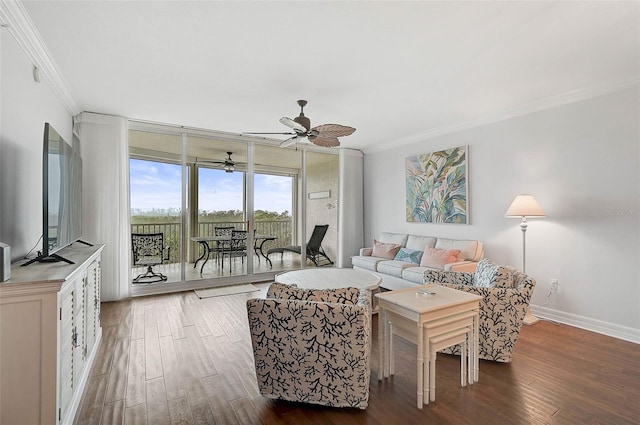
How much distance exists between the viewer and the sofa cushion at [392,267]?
456 centimetres

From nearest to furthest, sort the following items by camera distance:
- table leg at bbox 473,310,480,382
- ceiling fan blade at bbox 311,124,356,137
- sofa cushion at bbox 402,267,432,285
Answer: table leg at bbox 473,310,480,382, ceiling fan blade at bbox 311,124,356,137, sofa cushion at bbox 402,267,432,285

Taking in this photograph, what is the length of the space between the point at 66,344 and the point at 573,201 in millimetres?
4846

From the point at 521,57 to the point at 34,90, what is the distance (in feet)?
14.2

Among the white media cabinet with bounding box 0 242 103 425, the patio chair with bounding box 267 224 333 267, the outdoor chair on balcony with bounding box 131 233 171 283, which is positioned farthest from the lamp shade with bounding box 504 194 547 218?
the outdoor chair on balcony with bounding box 131 233 171 283

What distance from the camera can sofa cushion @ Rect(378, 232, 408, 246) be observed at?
17.9 feet

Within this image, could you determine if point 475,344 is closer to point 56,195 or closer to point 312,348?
point 312,348

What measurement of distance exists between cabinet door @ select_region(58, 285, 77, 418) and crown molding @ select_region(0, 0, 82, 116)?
1.91 m

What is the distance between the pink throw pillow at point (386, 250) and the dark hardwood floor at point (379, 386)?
2225 mm

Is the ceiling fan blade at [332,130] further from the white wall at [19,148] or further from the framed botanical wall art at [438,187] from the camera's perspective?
the white wall at [19,148]

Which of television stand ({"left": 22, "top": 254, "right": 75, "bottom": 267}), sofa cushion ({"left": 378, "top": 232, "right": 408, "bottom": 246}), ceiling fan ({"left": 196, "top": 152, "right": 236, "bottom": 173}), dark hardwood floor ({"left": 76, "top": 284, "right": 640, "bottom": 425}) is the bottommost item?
dark hardwood floor ({"left": 76, "top": 284, "right": 640, "bottom": 425})

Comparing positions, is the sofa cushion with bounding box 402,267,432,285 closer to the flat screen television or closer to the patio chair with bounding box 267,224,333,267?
the patio chair with bounding box 267,224,333,267

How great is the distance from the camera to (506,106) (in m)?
3.98

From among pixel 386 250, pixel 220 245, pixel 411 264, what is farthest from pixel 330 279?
pixel 220 245

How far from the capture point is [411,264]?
15.4 feet
